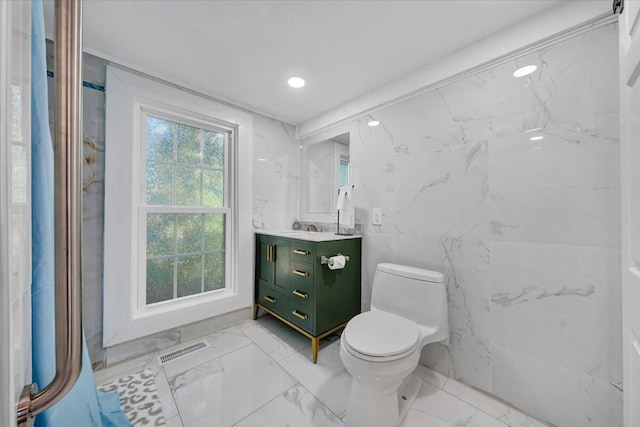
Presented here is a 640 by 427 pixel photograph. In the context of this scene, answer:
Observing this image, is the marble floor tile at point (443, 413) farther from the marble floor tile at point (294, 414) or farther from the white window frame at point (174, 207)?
the white window frame at point (174, 207)

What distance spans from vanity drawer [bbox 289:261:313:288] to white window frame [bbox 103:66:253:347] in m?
0.64

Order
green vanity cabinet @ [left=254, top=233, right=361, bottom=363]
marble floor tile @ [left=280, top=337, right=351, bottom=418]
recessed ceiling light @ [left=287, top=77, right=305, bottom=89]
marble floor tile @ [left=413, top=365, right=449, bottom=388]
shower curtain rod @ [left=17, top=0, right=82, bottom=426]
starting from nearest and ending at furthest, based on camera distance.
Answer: shower curtain rod @ [left=17, top=0, right=82, bottom=426] → marble floor tile @ [left=280, top=337, right=351, bottom=418] → marble floor tile @ [left=413, top=365, right=449, bottom=388] → green vanity cabinet @ [left=254, top=233, right=361, bottom=363] → recessed ceiling light @ [left=287, top=77, right=305, bottom=89]

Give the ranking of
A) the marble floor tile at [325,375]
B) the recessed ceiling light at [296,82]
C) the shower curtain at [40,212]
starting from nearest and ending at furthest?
the shower curtain at [40,212]
the marble floor tile at [325,375]
the recessed ceiling light at [296,82]

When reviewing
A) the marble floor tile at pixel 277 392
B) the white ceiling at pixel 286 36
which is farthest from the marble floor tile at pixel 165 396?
the white ceiling at pixel 286 36

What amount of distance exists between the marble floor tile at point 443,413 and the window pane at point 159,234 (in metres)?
2.06

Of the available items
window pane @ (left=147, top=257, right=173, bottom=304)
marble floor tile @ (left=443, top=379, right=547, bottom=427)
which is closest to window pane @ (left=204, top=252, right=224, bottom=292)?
window pane @ (left=147, top=257, right=173, bottom=304)

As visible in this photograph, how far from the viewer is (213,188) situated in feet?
7.59

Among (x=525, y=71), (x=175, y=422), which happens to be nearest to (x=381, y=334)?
(x=175, y=422)

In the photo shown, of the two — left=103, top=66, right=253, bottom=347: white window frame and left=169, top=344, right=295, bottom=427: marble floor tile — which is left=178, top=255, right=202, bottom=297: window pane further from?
left=169, top=344, right=295, bottom=427: marble floor tile

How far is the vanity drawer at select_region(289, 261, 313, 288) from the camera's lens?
1.84 m

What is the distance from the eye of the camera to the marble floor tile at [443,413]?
127 cm

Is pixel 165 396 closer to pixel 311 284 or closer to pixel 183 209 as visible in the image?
pixel 311 284

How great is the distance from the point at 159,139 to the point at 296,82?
124 cm

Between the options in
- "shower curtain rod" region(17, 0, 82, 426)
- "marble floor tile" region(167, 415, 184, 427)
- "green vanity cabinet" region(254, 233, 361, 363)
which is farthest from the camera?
"green vanity cabinet" region(254, 233, 361, 363)
